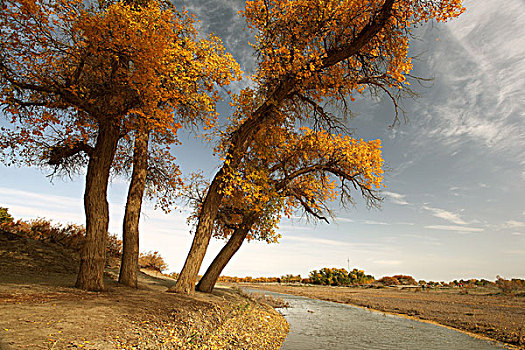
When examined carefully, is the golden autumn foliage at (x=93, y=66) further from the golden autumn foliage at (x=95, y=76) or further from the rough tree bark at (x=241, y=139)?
the rough tree bark at (x=241, y=139)

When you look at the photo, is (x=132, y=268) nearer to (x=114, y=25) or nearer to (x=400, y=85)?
(x=114, y=25)

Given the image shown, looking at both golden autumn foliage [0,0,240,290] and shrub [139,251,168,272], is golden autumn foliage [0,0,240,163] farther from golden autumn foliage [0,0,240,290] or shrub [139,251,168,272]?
shrub [139,251,168,272]

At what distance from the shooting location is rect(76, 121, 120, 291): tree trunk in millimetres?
8242

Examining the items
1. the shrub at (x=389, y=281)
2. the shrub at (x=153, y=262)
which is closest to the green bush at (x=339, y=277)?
the shrub at (x=389, y=281)

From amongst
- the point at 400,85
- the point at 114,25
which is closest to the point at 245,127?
the point at 114,25

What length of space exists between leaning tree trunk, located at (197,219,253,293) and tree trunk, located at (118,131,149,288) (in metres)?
3.19

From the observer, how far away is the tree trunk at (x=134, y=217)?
1041cm

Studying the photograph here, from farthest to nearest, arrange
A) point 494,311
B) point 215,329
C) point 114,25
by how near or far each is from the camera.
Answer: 1. point 494,311
2. point 114,25
3. point 215,329

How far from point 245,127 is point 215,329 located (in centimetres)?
715

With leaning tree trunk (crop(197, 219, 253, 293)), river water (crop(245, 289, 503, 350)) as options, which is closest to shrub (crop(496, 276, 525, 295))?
river water (crop(245, 289, 503, 350))

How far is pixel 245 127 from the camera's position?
11352 mm

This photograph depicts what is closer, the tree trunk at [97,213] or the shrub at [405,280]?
the tree trunk at [97,213]

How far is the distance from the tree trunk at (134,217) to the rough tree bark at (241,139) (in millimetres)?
1653

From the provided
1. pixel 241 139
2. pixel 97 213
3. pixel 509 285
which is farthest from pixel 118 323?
pixel 509 285
